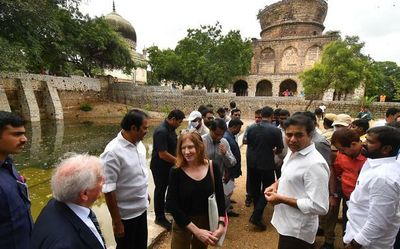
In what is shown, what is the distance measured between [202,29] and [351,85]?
15.3m

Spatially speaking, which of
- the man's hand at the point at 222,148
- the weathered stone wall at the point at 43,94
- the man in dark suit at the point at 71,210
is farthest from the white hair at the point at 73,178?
the weathered stone wall at the point at 43,94

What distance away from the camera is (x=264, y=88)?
3116cm

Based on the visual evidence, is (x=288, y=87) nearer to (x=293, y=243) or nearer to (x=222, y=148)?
(x=222, y=148)

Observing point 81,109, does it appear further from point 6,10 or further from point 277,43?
point 277,43

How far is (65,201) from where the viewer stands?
4.25 feet

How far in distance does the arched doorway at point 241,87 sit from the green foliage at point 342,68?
527 inches

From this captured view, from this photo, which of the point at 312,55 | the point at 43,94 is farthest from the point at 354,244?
the point at 312,55

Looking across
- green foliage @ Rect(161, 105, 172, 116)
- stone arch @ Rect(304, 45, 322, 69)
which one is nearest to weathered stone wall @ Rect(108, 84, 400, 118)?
green foliage @ Rect(161, 105, 172, 116)

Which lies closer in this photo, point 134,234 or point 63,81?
point 134,234

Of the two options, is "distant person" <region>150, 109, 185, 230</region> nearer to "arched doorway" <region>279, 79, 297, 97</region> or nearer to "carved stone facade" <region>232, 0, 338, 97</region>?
"carved stone facade" <region>232, 0, 338, 97</region>

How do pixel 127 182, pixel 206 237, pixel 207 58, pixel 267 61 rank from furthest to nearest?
pixel 267 61 < pixel 207 58 < pixel 127 182 < pixel 206 237

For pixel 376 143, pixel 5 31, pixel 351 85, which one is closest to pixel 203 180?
pixel 376 143

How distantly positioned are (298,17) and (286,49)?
15.8ft

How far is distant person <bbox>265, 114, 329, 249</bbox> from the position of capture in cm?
188
